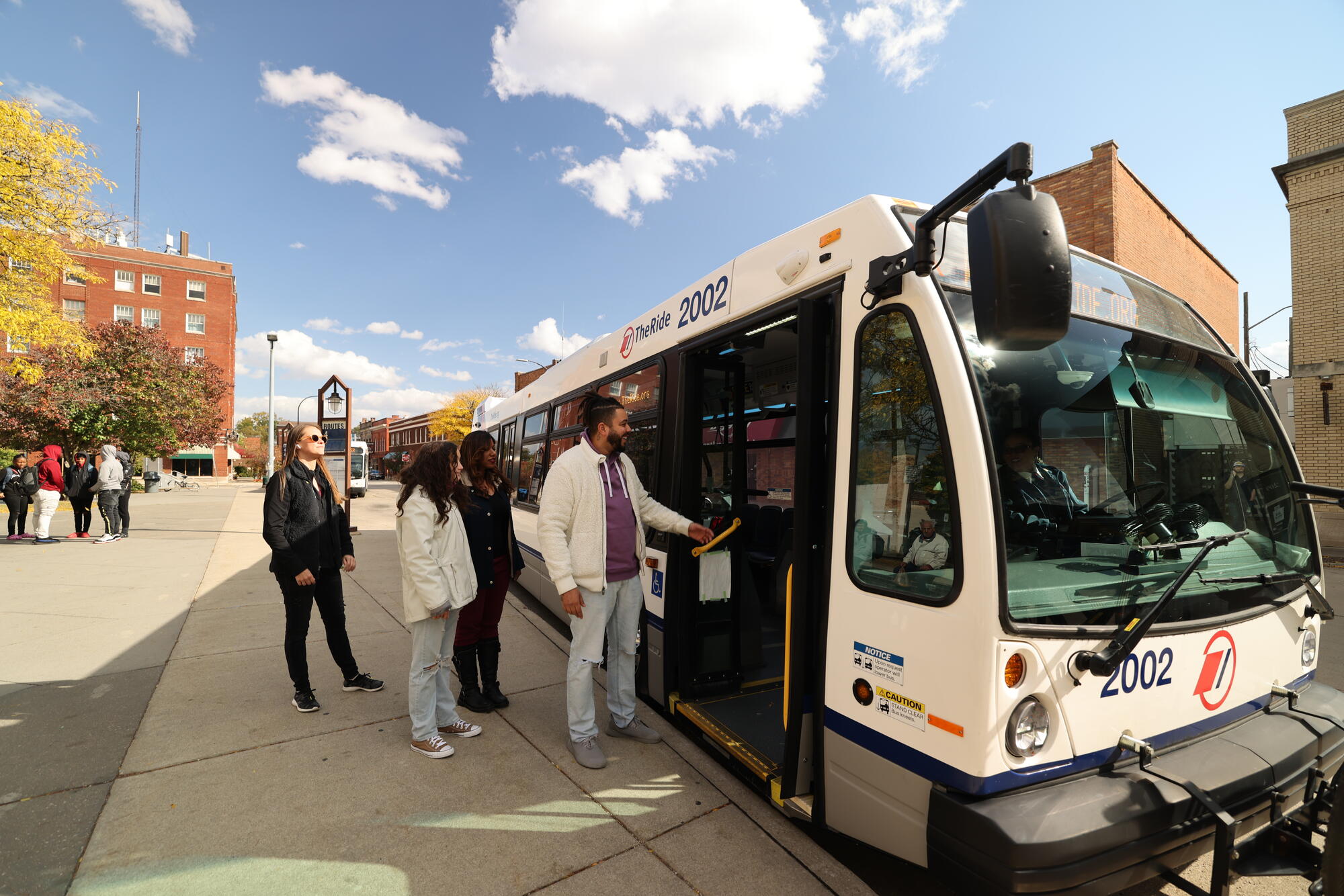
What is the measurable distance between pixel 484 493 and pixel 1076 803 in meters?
3.52

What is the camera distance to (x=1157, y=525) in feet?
8.02

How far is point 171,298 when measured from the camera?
4731cm

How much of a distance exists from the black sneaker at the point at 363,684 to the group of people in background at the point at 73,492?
10212 mm

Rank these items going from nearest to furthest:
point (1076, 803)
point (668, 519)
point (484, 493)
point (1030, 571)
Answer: point (1076, 803), point (1030, 571), point (668, 519), point (484, 493)

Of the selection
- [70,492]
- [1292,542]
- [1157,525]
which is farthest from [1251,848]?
[70,492]

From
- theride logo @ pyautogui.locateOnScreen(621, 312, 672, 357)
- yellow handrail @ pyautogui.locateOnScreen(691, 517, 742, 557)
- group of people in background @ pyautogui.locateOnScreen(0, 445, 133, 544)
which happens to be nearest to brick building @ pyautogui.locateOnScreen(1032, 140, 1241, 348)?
theride logo @ pyautogui.locateOnScreen(621, 312, 672, 357)

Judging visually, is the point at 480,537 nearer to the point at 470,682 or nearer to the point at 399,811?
the point at 470,682

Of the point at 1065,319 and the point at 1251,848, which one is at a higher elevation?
the point at 1065,319

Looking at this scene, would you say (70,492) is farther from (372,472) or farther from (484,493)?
(372,472)

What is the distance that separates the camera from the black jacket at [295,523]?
157 inches

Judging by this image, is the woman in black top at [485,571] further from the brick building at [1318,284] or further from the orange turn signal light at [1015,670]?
the brick building at [1318,284]

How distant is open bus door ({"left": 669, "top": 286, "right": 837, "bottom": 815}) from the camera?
269 centimetres

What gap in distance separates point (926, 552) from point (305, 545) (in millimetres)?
3734

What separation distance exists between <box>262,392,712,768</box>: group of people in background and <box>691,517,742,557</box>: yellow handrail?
63mm
